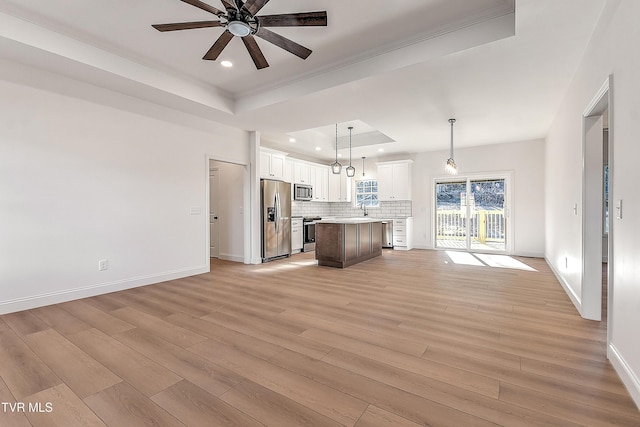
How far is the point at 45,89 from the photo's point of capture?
3.40 meters

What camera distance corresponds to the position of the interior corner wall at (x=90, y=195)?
321 centimetres

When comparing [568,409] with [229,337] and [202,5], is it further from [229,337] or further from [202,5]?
[202,5]

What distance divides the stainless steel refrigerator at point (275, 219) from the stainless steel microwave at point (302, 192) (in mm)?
865

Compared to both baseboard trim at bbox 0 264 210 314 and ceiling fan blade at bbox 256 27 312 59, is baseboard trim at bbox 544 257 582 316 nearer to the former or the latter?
ceiling fan blade at bbox 256 27 312 59

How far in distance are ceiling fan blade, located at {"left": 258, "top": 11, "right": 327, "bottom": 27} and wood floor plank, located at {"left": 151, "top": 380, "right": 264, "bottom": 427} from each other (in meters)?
2.72

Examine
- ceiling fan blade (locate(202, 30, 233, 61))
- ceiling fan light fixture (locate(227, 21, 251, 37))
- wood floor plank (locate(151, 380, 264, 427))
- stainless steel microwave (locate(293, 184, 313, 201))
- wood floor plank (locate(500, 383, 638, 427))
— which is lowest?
wood floor plank (locate(151, 380, 264, 427))

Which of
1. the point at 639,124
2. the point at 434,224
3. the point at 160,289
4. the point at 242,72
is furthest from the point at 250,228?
the point at 639,124

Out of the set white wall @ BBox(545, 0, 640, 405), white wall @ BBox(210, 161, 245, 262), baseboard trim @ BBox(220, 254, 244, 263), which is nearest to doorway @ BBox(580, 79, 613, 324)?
white wall @ BBox(545, 0, 640, 405)

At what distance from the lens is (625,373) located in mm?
1794

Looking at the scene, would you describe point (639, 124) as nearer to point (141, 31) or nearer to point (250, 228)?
point (141, 31)

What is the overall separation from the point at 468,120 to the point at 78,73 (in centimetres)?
582

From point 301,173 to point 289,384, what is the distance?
654 centimetres

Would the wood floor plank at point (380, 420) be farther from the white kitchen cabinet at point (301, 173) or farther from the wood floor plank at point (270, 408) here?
the white kitchen cabinet at point (301, 173)

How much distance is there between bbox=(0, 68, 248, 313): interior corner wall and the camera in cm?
321
